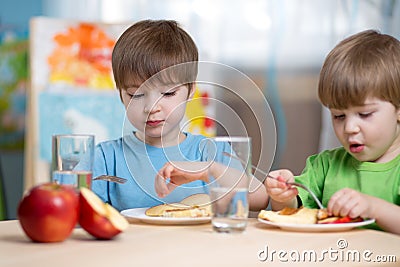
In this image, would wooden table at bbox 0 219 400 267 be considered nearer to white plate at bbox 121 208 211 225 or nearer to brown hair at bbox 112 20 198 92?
white plate at bbox 121 208 211 225

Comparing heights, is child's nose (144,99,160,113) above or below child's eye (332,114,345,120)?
above

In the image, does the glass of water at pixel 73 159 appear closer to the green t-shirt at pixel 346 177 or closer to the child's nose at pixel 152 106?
the child's nose at pixel 152 106

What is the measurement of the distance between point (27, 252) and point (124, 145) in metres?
0.53

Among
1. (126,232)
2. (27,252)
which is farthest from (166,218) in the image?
(27,252)

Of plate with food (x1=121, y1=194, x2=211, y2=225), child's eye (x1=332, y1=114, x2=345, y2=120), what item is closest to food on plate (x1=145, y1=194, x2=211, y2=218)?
Result: plate with food (x1=121, y1=194, x2=211, y2=225)

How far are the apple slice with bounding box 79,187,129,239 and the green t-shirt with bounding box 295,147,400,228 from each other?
505mm

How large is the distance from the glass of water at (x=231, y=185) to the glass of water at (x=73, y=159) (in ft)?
0.67

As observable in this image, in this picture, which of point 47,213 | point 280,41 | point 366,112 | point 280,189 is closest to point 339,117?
point 366,112

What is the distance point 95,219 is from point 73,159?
7.5 inches

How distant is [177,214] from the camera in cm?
121

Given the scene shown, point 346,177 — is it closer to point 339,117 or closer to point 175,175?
point 339,117

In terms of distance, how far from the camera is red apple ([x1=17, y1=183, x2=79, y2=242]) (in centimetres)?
96

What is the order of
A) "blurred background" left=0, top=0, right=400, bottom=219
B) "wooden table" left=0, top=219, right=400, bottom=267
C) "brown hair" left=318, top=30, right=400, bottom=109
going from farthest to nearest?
"blurred background" left=0, top=0, right=400, bottom=219, "brown hair" left=318, top=30, right=400, bottom=109, "wooden table" left=0, top=219, right=400, bottom=267

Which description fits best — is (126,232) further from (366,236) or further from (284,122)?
(284,122)
